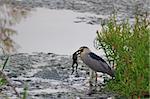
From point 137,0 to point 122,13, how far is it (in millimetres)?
1865

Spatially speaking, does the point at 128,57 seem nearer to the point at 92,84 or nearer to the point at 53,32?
the point at 92,84

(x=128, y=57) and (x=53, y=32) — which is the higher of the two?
(x=128, y=57)

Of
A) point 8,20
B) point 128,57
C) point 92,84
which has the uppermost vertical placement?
point 128,57

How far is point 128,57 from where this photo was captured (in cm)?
610

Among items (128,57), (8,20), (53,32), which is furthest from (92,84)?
(8,20)

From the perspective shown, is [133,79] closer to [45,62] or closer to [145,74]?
[145,74]

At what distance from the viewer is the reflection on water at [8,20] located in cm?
935

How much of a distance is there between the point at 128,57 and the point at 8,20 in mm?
5857

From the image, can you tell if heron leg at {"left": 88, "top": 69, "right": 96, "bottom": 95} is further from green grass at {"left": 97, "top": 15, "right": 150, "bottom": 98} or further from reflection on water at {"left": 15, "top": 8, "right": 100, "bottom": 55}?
reflection on water at {"left": 15, "top": 8, "right": 100, "bottom": 55}

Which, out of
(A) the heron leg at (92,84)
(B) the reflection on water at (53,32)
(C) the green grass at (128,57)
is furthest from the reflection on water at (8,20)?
(C) the green grass at (128,57)

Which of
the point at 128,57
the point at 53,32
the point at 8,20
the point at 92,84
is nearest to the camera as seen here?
the point at 128,57

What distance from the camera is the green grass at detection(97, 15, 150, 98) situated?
577 centimetres

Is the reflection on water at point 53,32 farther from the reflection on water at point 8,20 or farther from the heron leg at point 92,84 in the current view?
the heron leg at point 92,84

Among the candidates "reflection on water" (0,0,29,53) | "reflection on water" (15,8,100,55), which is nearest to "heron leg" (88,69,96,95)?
"reflection on water" (15,8,100,55)
